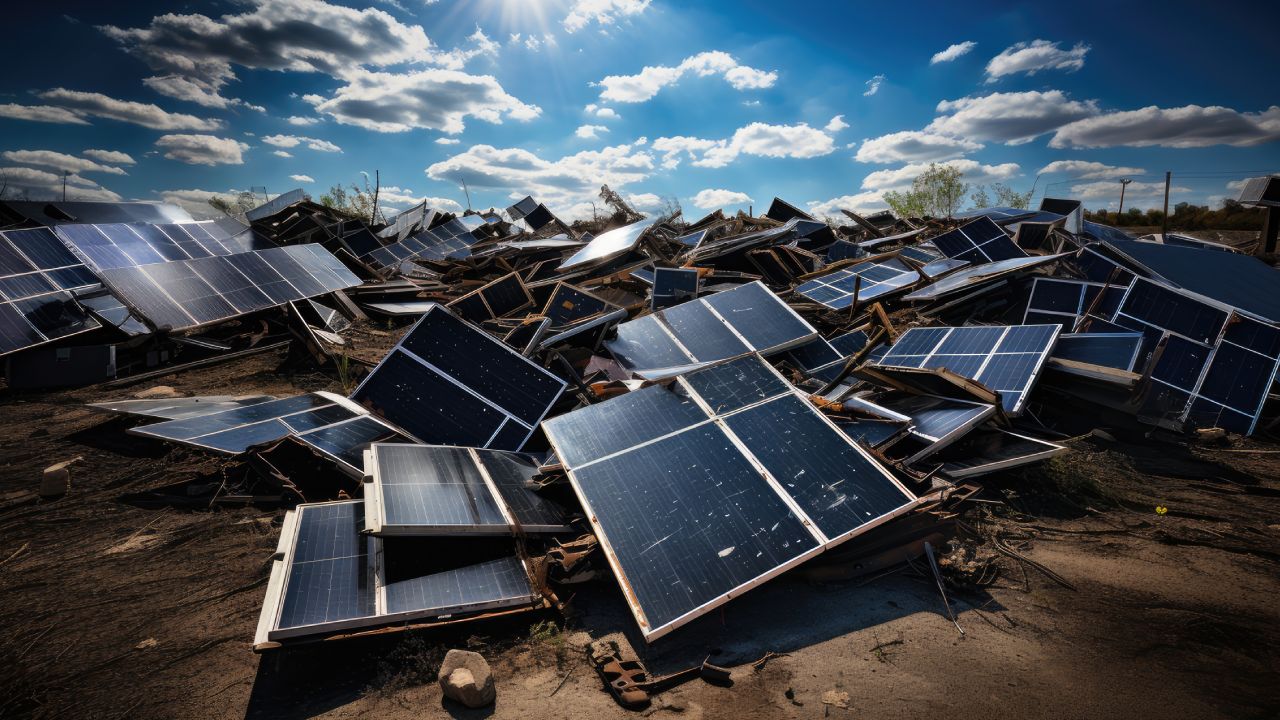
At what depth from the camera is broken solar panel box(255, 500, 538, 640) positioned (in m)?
4.62

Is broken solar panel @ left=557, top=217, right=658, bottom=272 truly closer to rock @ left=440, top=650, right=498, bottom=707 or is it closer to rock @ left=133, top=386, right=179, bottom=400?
rock @ left=133, top=386, right=179, bottom=400

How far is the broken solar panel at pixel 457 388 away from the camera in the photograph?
27.5 feet

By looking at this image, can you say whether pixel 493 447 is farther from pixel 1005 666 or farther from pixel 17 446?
pixel 17 446

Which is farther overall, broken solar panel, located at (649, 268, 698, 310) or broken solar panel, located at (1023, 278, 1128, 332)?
broken solar panel, located at (649, 268, 698, 310)

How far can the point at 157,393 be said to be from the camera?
35.4 ft

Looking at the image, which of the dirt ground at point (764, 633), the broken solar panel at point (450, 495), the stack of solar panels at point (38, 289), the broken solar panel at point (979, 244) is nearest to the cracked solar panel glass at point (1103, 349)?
the dirt ground at point (764, 633)

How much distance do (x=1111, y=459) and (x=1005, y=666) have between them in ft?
18.7

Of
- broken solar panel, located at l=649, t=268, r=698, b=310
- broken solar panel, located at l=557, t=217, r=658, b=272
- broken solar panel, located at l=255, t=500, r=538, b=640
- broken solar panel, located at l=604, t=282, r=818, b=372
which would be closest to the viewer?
broken solar panel, located at l=255, t=500, r=538, b=640

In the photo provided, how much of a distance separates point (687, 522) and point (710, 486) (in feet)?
1.62

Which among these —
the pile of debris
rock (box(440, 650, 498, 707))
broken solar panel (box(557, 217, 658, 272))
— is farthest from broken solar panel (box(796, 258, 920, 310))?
rock (box(440, 650, 498, 707))

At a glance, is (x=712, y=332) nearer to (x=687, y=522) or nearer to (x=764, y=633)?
(x=687, y=522)

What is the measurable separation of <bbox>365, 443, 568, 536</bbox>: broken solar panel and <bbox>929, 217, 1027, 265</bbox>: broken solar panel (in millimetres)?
13719

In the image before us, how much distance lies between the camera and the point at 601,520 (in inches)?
220

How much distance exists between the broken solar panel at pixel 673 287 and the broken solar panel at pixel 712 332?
2083mm
